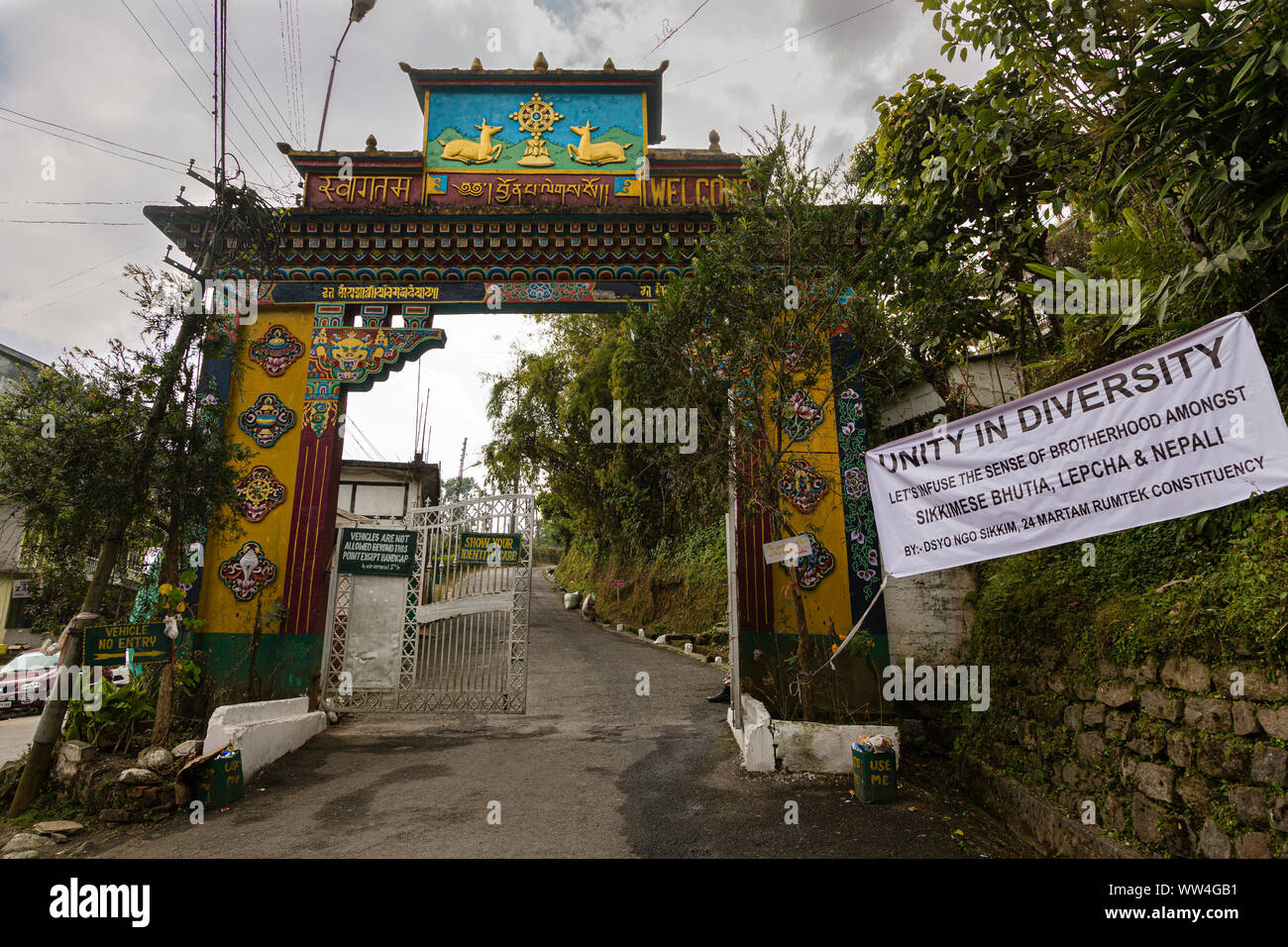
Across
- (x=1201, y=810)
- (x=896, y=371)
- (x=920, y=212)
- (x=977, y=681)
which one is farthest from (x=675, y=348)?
(x=1201, y=810)

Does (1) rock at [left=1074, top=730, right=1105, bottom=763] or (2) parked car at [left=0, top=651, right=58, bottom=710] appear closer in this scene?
(1) rock at [left=1074, top=730, right=1105, bottom=763]

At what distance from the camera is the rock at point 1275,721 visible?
3234 millimetres

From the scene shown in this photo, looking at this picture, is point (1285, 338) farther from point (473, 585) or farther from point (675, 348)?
point (473, 585)

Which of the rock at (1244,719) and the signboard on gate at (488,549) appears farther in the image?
the signboard on gate at (488,549)

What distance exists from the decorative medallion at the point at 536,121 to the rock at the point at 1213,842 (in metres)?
9.41

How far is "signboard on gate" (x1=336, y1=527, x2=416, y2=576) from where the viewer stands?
7.87 metres

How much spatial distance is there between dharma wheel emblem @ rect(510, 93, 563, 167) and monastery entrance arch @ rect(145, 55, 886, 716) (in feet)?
0.09

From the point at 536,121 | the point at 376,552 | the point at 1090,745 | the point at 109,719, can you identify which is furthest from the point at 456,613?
the point at 536,121

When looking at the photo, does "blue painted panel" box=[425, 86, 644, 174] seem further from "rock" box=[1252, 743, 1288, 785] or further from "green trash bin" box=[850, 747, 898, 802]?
"rock" box=[1252, 743, 1288, 785]

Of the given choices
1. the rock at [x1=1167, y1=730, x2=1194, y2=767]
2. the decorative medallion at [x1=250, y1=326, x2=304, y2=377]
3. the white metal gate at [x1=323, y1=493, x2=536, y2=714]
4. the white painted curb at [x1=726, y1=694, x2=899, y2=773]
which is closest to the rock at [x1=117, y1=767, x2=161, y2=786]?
the white metal gate at [x1=323, y1=493, x2=536, y2=714]

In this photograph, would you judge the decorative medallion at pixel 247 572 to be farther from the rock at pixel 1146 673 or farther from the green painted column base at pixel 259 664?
the rock at pixel 1146 673

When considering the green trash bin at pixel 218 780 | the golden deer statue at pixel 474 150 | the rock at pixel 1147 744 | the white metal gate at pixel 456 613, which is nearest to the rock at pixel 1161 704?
the rock at pixel 1147 744

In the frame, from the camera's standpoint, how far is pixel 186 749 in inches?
242

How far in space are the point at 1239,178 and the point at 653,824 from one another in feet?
18.9
